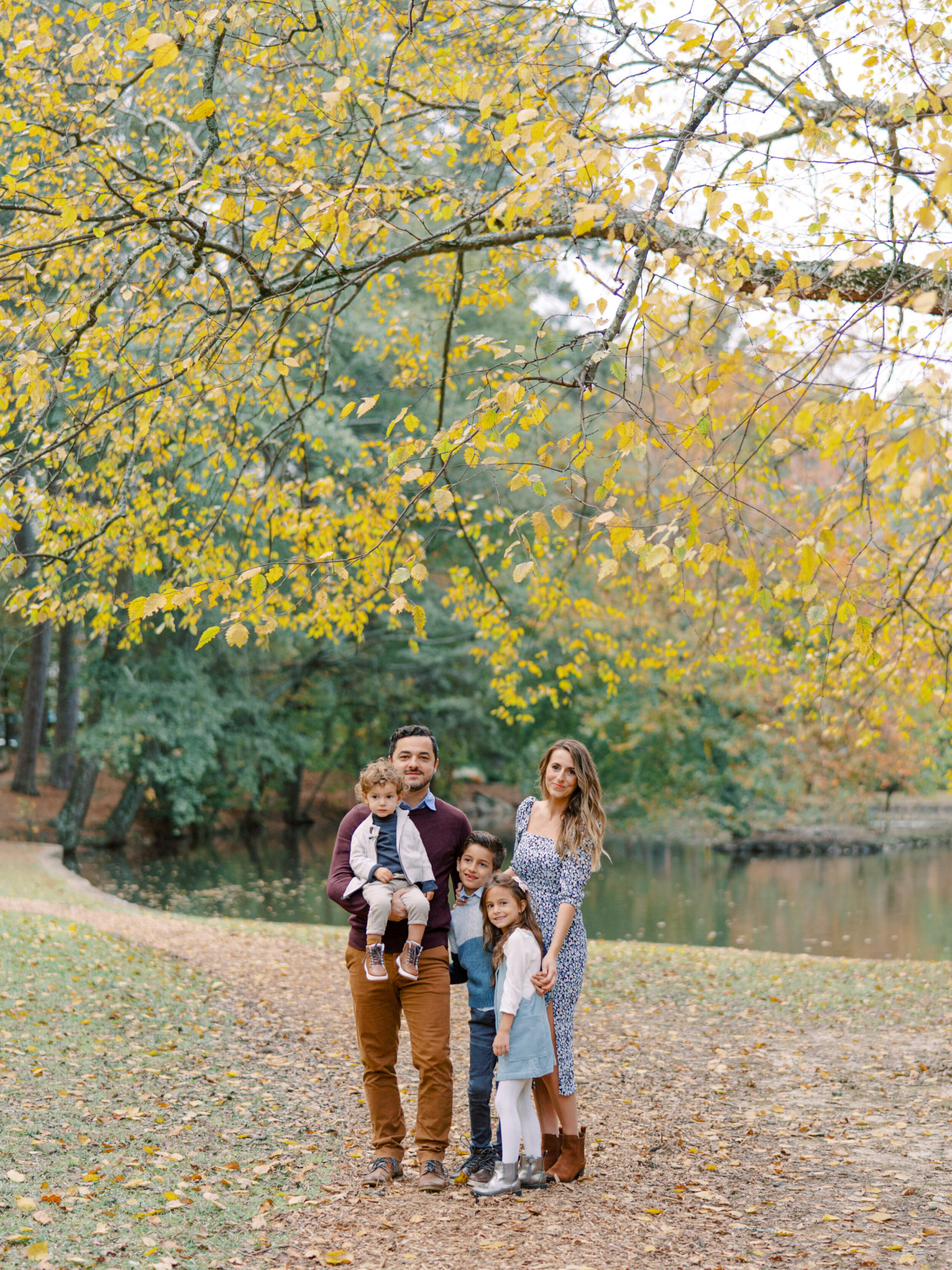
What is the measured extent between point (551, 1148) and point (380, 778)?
1685 mm

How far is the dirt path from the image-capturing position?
12.8 ft

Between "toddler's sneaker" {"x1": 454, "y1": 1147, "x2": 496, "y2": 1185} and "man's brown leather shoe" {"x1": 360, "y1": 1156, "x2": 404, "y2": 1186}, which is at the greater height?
"toddler's sneaker" {"x1": 454, "y1": 1147, "x2": 496, "y2": 1185}

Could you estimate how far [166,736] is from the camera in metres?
20.1

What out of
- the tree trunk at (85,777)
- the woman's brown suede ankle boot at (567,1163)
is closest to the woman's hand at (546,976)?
the woman's brown suede ankle boot at (567,1163)

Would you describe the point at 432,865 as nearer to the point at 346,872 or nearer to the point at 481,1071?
the point at 346,872

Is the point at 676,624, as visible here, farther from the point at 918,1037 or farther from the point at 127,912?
the point at 918,1037

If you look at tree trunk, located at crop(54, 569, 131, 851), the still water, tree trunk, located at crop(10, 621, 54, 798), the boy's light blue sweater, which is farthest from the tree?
tree trunk, located at crop(10, 621, 54, 798)

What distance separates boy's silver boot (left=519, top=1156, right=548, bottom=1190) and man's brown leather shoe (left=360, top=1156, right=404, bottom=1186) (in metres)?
0.50

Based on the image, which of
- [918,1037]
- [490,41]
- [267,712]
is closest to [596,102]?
[490,41]

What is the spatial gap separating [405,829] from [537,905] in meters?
0.63

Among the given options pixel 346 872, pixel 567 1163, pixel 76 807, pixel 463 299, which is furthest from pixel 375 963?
pixel 76 807

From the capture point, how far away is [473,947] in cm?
440

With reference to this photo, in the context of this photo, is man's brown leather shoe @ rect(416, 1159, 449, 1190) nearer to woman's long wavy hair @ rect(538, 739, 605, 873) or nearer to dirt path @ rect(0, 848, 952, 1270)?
dirt path @ rect(0, 848, 952, 1270)

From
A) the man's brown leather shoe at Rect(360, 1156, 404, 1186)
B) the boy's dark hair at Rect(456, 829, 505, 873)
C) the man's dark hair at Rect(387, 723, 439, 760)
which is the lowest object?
the man's brown leather shoe at Rect(360, 1156, 404, 1186)
